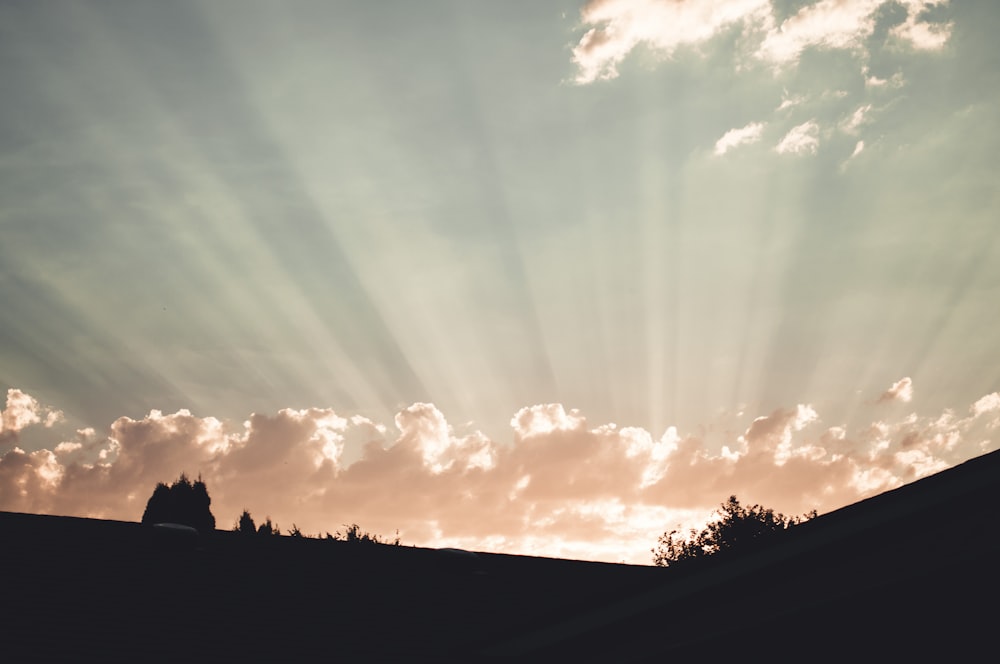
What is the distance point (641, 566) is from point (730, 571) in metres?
14.4

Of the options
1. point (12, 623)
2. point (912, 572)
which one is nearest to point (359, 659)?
point (12, 623)

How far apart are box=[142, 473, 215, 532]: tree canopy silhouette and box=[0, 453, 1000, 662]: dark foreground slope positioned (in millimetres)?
56022

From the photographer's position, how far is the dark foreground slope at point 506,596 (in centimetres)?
559

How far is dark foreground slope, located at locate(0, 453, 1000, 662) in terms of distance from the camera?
5594mm

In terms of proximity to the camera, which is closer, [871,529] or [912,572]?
[912,572]

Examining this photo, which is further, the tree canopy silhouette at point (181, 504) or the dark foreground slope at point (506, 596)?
the tree canopy silhouette at point (181, 504)

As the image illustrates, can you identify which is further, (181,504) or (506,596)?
(181,504)

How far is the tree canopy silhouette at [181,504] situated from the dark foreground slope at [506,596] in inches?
2206

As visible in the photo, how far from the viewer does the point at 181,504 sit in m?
67.2

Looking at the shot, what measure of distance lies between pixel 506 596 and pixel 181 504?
198 ft

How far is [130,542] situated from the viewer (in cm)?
1504

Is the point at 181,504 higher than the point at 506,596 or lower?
higher

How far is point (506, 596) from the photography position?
53.1 feet

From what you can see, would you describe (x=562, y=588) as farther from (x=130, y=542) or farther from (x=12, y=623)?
(x=12, y=623)
